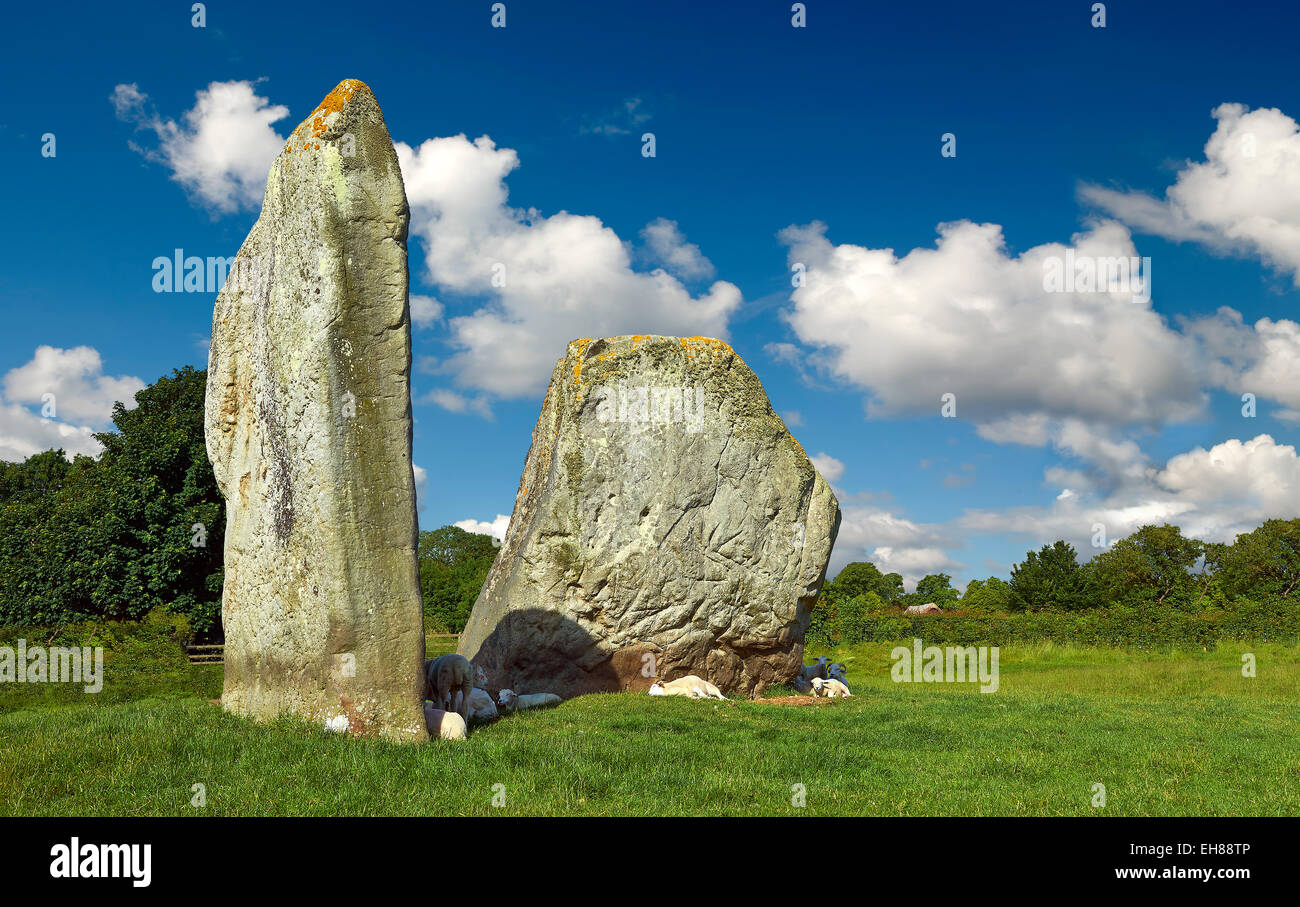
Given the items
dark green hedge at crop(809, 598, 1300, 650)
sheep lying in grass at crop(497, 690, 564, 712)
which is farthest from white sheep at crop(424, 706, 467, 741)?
dark green hedge at crop(809, 598, 1300, 650)

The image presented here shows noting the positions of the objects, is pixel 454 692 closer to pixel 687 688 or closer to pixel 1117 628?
pixel 687 688

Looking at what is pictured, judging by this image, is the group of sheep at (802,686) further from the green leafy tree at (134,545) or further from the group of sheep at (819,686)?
the green leafy tree at (134,545)

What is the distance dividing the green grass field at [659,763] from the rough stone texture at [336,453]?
70 centimetres

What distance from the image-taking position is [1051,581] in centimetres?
4353

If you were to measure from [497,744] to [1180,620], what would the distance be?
82.9 ft

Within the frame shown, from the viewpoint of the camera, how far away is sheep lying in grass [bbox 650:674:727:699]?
1563cm

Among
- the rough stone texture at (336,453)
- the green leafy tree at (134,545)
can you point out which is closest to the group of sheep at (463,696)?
the rough stone texture at (336,453)

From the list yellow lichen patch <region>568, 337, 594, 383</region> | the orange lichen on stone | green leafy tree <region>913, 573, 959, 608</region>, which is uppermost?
the orange lichen on stone

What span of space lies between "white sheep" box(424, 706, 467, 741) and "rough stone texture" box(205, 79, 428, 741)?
41 cm

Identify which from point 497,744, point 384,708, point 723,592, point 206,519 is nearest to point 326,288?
point 384,708

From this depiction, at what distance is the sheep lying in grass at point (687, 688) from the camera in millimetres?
15626

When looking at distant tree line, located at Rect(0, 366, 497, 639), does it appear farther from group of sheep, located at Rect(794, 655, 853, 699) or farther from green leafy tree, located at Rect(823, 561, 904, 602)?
green leafy tree, located at Rect(823, 561, 904, 602)

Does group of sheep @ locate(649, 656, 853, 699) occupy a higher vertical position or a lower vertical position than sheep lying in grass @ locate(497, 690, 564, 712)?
lower

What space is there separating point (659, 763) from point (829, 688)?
1061 cm
